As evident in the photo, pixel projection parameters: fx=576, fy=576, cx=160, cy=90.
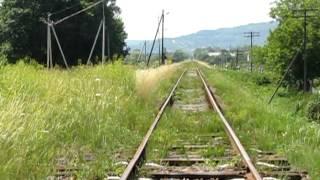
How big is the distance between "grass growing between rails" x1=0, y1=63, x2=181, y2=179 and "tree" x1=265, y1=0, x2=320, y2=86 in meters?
34.8

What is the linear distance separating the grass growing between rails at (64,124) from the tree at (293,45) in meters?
34.8

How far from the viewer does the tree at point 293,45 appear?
46312mm

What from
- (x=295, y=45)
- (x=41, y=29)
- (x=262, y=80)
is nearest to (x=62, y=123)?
(x=295, y=45)

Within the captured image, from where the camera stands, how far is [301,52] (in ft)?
150

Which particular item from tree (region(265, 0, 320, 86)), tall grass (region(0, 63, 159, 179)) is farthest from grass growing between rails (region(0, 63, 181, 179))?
tree (region(265, 0, 320, 86))

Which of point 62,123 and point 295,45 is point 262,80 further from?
point 62,123

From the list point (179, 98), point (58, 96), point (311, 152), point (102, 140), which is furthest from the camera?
point (179, 98)

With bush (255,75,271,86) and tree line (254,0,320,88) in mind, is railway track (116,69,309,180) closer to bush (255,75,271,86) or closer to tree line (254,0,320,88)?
tree line (254,0,320,88)

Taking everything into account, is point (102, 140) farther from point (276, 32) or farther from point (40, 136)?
point (276, 32)

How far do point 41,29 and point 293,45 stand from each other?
23.7m

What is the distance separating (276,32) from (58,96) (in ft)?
139

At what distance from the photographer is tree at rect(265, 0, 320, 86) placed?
46312 millimetres

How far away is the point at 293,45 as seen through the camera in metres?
47.8

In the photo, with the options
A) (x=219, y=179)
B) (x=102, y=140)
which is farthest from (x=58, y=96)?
(x=219, y=179)
